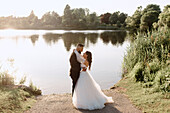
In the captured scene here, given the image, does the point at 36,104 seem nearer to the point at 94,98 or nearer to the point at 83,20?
the point at 94,98

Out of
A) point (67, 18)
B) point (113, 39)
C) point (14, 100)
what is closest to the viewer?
point (14, 100)

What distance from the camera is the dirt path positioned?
6.47 m

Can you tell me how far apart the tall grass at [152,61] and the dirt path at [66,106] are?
5.65ft

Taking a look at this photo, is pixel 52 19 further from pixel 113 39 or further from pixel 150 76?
pixel 150 76

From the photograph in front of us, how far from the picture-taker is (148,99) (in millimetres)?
7250

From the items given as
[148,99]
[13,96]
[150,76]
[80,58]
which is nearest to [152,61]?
[150,76]

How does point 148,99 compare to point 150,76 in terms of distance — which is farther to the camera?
point 150,76

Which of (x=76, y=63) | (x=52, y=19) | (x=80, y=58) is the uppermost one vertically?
(x=52, y=19)

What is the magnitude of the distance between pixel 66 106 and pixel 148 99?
131 inches

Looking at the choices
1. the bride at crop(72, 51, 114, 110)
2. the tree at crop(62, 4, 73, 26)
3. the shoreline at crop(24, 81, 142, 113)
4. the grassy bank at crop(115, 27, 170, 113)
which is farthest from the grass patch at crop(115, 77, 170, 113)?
the tree at crop(62, 4, 73, 26)

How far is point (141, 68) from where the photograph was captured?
32.2ft

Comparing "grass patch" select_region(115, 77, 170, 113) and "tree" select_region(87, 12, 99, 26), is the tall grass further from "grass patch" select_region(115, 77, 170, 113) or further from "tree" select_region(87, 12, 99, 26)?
"tree" select_region(87, 12, 99, 26)

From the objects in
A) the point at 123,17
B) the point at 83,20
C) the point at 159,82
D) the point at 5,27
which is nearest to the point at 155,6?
the point at 123,17

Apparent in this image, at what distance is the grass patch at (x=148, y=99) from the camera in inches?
252
